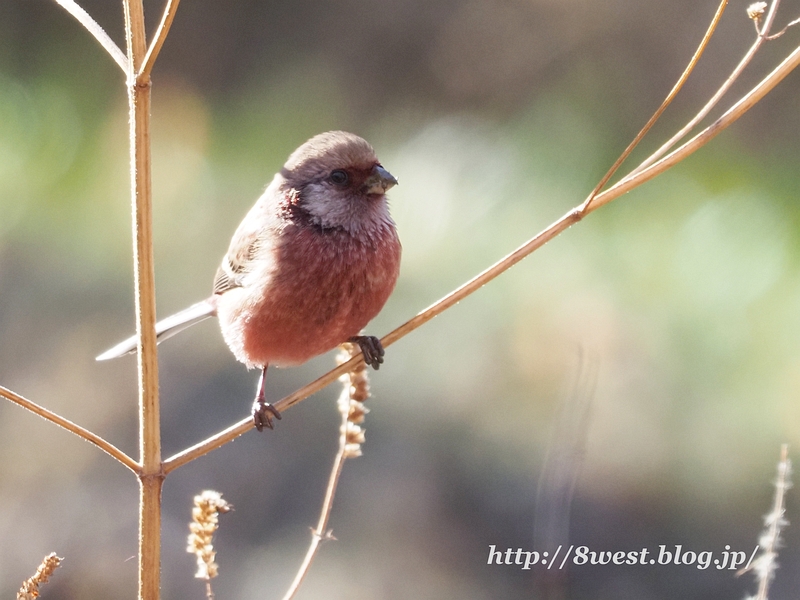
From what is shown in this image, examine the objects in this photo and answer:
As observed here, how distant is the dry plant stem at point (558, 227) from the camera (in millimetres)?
1713

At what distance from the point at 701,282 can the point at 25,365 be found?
3.83 m

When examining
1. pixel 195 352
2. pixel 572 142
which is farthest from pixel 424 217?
pixel 195 352

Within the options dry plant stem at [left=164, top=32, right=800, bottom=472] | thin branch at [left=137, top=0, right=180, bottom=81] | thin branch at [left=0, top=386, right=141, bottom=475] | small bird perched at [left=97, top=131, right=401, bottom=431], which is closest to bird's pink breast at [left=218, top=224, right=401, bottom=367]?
small bird perched at [left=97, top=131, right=401, bottom=431]

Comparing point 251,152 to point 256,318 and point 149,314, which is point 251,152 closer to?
point 256,318

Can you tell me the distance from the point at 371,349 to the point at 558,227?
1.05 meters

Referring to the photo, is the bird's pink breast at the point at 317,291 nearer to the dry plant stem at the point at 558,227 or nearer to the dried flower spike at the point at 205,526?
the dry plant stem at the point at 558,227

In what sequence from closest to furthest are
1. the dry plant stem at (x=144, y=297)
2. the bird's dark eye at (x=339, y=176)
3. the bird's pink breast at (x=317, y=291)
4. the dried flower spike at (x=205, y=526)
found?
1. the dry plant stem at (x=144, y=297)
2. the dried flower spike at (x=205, y=526)
3. the bird's pink breast at (x=317, y=291)
4. the bird's dark eye at (x=339, y=176)

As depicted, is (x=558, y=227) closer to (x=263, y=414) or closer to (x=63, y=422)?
(x=63, y=422)

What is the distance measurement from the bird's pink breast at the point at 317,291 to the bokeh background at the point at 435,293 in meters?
1.87

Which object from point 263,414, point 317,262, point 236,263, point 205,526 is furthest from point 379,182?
point 205,526

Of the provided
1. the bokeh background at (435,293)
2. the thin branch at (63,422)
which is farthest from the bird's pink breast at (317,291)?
the bokeh background at (435,293)

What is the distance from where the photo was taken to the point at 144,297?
61.6 inches

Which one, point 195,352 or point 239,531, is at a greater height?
point 195,352

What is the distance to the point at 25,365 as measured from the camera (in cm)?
492
